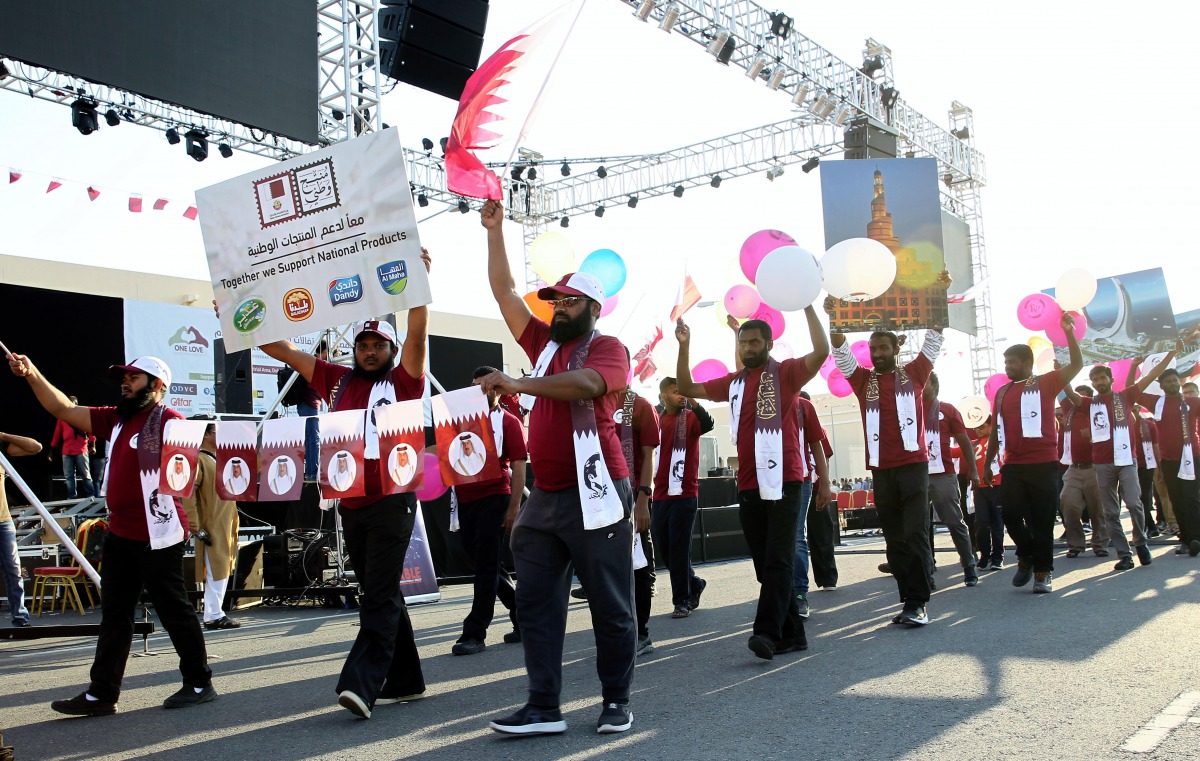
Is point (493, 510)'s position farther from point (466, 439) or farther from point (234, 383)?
point (234, 383)

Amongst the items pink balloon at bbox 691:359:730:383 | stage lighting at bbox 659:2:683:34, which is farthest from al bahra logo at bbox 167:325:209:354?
pink balloon at bbox 691:359:730:383

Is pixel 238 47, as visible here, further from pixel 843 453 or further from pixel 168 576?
pixel 843 453

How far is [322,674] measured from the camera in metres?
5.91

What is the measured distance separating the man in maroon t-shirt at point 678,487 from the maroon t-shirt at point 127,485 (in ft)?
12.4

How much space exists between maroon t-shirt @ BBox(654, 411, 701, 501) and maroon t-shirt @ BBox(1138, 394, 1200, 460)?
6086 millimetres

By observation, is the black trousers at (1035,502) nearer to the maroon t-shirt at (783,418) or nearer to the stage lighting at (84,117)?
the maroon t-shirt at (783,418)

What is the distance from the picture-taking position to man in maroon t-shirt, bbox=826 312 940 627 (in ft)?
21.5

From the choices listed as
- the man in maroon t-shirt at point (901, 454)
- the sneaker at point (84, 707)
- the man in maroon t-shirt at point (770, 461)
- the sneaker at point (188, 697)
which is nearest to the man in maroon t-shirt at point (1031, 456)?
the man in maroon t-shirt at point (901, 454)

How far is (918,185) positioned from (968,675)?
21.2 m

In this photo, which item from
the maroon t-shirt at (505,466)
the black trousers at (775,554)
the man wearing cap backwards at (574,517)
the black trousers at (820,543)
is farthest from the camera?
the black trousers at (820,543)

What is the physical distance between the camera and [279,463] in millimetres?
5363

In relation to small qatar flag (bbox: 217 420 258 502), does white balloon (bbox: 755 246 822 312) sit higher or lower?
higher

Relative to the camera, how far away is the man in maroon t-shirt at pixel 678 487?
7746 millimetres

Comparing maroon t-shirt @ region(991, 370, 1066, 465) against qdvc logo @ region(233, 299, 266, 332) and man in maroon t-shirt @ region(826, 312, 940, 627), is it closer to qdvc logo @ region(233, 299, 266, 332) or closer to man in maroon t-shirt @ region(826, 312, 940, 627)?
man in maroon t-shirt @ region(826, 312, 940, 627)
